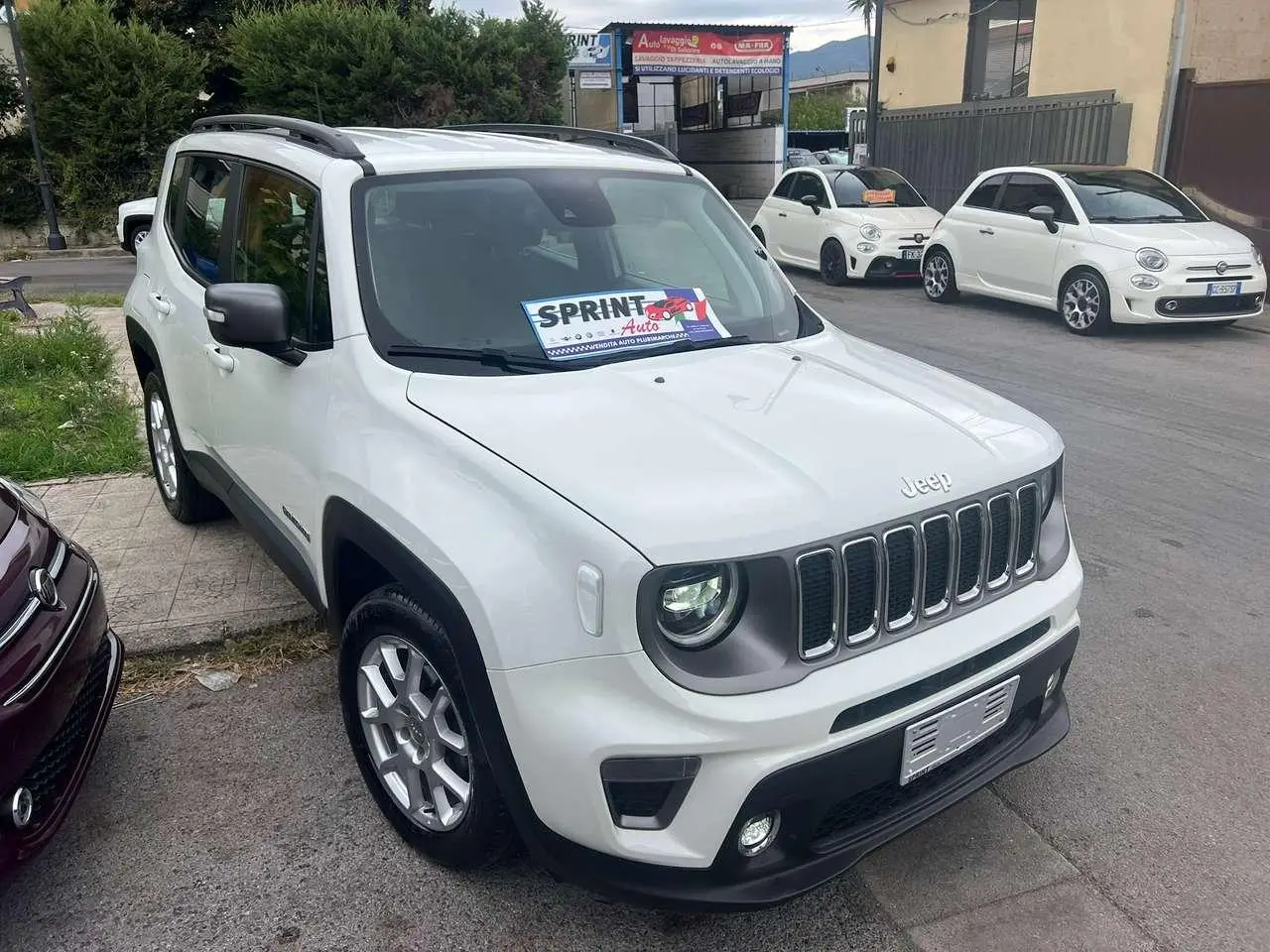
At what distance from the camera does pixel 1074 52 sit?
15.1 m

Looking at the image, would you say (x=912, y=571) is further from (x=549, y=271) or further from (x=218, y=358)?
(x=218, y=358)

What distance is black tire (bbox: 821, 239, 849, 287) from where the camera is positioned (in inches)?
523

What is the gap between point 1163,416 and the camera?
23.8 ft

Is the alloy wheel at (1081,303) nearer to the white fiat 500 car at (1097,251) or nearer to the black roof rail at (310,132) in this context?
the white fiat 500 car at (1097,251)

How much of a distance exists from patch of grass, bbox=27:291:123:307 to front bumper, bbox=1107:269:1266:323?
36.8 ft

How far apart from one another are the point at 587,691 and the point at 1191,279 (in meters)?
9.53

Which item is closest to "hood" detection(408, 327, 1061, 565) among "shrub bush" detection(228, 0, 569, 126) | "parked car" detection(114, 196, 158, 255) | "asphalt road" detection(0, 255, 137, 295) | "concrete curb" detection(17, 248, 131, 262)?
"parked car" detection(114, 196, 158, 255)

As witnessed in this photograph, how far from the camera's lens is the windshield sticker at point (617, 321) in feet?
9.86

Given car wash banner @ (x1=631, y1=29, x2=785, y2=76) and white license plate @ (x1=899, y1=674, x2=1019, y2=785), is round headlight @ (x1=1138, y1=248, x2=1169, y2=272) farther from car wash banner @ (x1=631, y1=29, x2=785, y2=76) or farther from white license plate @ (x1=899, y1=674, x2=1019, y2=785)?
car wash banner @ (x1=631, y1=29, x2=785, y2=76)

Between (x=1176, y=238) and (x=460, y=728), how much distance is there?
31.9 ft

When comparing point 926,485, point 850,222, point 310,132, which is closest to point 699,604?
point 926,485

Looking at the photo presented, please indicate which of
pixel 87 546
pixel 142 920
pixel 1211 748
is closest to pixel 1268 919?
pixel 1211 748

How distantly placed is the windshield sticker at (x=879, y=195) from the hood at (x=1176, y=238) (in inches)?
150

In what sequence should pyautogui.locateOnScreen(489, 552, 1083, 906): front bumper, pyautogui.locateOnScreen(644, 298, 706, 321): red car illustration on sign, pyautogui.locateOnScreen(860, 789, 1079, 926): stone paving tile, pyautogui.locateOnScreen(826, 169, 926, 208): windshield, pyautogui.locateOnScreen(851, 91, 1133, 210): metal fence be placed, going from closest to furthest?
1. pyautogui.locateOnScreen(489, 552, 1083, 906): front bumper
2. pyautogui.locateOnScreen(860, 789, 1079, 926): stone paving tile
3. pyautogui.locateOnScreen(644, 298, 706, 321): red car illustration on sign
4. pyautogui.locateOnScreen(826, 169, 926, 208): windshield
5. pyautogui.locateOnScreen(851, 91, 1133, 210): metal fence
